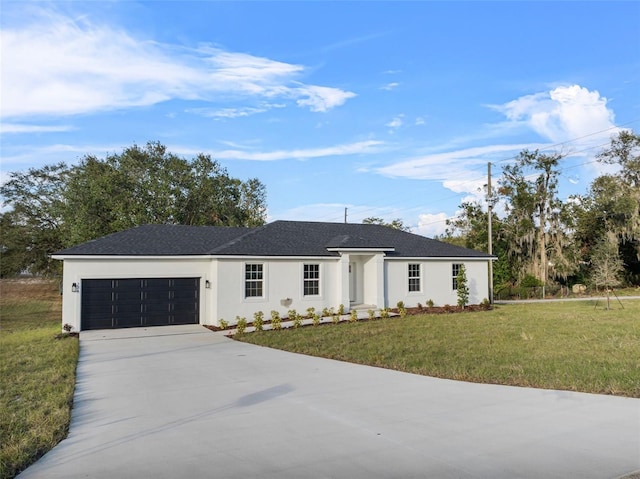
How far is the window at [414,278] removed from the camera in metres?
23.9

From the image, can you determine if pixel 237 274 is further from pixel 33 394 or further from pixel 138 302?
pixel 33 394

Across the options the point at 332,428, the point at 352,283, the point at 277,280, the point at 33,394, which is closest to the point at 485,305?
the point at 352,283

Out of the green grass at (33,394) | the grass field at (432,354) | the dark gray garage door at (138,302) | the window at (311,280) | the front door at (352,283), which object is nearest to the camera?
the green grass at (33,394)

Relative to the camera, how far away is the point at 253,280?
19766 mm

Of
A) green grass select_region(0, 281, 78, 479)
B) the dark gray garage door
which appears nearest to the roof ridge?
the dark gray garage door

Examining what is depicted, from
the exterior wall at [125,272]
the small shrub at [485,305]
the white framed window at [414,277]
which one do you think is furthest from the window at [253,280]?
the small shrub at [485,305]

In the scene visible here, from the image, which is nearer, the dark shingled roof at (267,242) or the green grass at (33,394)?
the green grass at (33,394)

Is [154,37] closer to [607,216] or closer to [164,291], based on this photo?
[164,291]

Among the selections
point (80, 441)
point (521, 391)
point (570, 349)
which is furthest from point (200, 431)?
point (570, 349)

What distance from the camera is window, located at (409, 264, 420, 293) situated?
23922mm

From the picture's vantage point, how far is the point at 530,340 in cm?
1341

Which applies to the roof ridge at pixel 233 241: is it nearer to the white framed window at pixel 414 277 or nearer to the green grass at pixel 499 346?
the green grass at pixel 499 346

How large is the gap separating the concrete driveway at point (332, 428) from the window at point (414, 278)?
48.1ft

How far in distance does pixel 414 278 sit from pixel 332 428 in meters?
18.5
